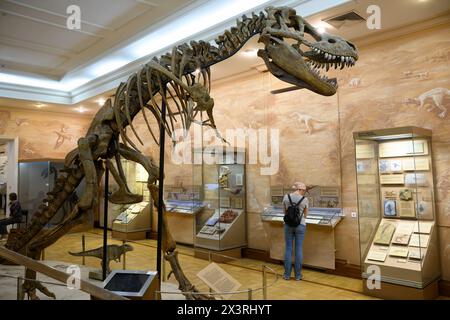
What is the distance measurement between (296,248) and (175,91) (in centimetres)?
370

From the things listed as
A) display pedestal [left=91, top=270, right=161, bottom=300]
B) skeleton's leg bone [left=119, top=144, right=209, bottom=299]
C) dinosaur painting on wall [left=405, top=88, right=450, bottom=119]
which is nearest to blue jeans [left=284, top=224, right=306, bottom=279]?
dinosaur painting on wall [left=405, top=88, right=450, bottom=119]

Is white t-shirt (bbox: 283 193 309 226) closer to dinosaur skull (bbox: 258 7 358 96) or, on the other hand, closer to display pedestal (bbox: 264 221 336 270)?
display pedestal (bbox: 264 221 336 270)

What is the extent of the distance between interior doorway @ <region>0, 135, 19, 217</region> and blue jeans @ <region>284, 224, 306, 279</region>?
866 centimetres

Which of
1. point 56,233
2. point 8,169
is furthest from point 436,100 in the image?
point 8,169

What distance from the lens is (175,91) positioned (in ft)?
11.4

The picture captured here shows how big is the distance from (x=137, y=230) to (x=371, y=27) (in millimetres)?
7575

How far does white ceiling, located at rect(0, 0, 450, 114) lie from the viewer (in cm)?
503

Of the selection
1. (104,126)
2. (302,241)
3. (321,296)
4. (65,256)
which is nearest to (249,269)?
(321,296)

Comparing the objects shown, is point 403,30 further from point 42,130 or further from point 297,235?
point 42,130

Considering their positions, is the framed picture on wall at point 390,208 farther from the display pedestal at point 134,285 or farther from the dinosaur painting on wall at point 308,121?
the display pedestal at point 134,285

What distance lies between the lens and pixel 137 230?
9922 millimetres

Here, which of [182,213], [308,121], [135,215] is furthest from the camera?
[135,215]

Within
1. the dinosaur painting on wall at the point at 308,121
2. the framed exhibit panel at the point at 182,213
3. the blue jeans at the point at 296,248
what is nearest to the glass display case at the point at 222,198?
the framed exhibit panel at the point at 182,213
